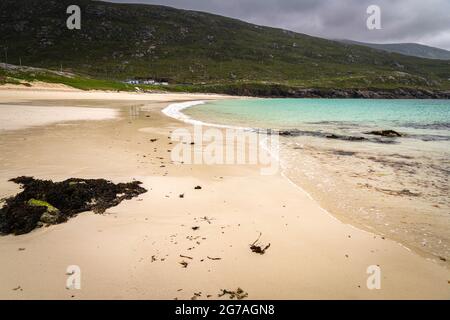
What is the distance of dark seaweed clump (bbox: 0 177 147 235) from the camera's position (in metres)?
5.85

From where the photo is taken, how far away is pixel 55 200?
22.4ft

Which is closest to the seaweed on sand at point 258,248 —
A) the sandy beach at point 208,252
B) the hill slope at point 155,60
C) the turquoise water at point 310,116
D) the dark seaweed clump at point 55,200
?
the sandy beach at point 208,252

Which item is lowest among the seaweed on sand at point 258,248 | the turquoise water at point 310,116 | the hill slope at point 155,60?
the seaweed on sand at point 258,248

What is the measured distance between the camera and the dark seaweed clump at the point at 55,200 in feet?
19.2

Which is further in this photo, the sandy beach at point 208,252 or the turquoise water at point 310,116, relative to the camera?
the turquoise water at point 310,116

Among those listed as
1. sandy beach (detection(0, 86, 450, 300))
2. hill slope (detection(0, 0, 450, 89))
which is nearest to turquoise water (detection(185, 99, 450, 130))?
sandy beach (detection(0, 86, 450, 300))

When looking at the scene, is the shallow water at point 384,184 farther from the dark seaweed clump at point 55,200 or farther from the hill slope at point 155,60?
the hill slope at point 155,60

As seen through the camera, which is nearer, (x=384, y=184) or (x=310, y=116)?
(x=384, y=184)

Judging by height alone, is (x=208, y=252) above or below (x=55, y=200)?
below

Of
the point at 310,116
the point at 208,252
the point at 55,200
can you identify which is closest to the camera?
the point at 208,252

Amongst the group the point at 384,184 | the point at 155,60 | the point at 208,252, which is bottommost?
the point at 208,252

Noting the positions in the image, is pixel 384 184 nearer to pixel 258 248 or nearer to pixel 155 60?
pixel 258 248

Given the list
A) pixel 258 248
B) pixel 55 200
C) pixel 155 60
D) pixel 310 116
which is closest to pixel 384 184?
pixel 258 248
